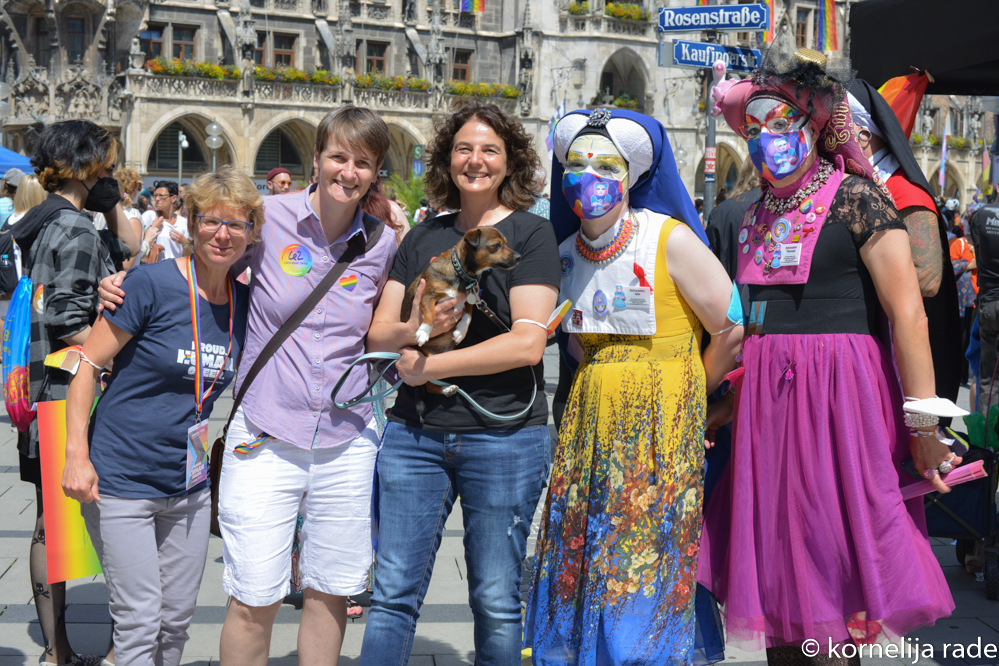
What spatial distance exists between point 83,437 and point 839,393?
7.72 ft

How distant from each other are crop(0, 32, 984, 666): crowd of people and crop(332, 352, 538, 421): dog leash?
0.06 ft

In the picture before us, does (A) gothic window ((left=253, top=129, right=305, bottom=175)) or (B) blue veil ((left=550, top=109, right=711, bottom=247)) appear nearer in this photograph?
(B) blue veil ((left=550, top=109, right=711, bottom=247))

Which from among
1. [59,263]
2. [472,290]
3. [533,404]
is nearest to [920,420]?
[533,404]

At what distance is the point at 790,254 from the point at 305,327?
1571 millimetres

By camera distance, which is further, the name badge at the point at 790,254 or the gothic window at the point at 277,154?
the gothic window at the point at 277,154

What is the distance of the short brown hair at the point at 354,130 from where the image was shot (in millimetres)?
2955

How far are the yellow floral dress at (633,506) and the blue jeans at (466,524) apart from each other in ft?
0.47

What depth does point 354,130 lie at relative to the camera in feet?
9.70

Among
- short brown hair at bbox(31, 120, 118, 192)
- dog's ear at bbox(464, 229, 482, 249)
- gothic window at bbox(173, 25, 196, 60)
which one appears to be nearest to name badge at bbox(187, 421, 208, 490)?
dog's ear at bbox(464, 229, 482, 249)

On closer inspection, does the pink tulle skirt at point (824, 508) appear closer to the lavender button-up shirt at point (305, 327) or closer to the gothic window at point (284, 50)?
the lavender button-up shirt at point (305, 327)

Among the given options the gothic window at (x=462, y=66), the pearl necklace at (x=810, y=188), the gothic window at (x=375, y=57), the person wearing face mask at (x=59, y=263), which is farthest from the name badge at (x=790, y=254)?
the gothic window at (x=462, y=66)

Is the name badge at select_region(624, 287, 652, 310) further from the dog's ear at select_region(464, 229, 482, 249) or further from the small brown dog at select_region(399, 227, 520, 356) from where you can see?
the dog's ear at select_region(464, 229, 482, 249)

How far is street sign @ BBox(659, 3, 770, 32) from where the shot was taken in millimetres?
7711

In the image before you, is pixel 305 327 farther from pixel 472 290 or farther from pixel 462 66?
pixel 462 66
